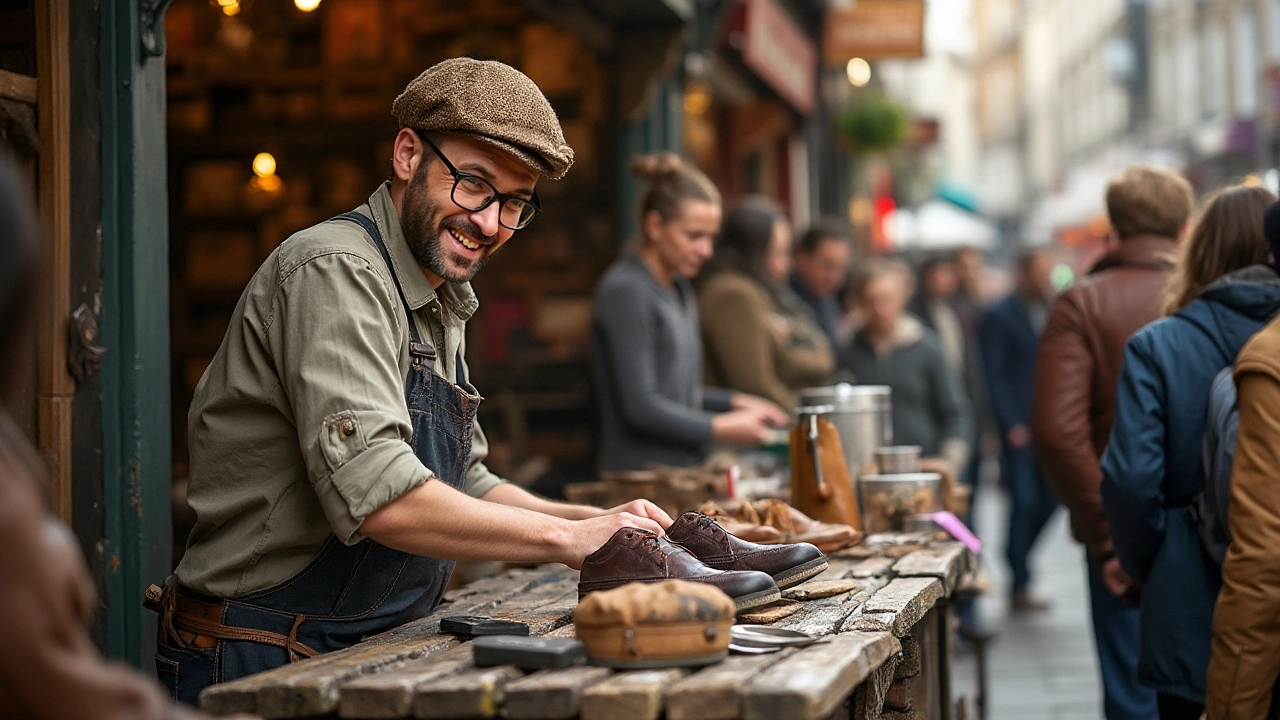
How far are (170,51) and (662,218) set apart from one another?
12.1ft

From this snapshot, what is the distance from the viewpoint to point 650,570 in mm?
2613

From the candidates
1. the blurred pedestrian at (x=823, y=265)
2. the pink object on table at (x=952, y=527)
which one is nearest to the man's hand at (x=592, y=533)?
the pink object on table at (x=952, y=527)

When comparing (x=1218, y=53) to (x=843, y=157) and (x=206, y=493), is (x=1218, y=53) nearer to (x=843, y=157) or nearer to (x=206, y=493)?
(x=843, y=157)

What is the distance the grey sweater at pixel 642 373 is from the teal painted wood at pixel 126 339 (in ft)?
6.66

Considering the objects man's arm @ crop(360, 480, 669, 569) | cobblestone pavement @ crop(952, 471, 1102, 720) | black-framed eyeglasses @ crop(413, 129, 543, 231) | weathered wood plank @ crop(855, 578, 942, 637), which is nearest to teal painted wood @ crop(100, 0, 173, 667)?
black-framed eyeglasses @ crop(413, 129, 543, 231)

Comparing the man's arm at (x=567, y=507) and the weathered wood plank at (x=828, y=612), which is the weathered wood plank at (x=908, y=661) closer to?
the weathered wood plank at (x=828, y=612)

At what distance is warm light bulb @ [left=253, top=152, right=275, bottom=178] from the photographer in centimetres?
801

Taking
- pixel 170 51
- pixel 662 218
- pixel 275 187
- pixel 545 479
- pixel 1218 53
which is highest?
pixel 1218 53

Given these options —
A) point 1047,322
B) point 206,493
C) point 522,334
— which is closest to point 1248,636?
point 1047,322

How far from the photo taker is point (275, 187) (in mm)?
8016

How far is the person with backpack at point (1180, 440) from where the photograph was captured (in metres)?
3.74

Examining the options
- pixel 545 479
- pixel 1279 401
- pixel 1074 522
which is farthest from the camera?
pixel 545 479

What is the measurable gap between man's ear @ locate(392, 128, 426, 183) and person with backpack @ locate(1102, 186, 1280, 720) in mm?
2075

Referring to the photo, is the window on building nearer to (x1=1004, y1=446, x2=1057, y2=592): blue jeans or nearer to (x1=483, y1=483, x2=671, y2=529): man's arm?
(x1=1004, y1=446, x2=1057, y2=592): blue jeans
